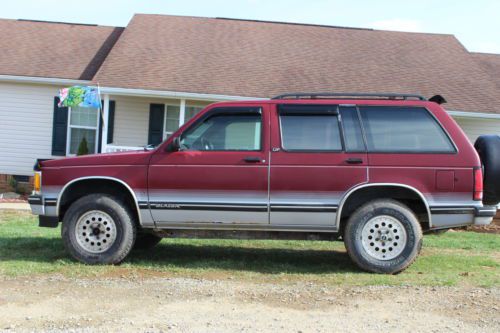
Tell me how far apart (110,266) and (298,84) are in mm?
9031

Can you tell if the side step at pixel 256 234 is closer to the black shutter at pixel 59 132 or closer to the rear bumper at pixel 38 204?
the rear bumper at pixel 38 204

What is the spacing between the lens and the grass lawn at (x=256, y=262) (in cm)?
598

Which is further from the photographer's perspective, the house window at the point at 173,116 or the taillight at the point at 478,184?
the house window at the point at 173,116

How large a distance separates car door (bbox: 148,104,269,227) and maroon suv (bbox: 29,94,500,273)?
0.01m

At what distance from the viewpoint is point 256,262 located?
6848mm

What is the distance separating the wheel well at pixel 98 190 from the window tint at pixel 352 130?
2.61 m

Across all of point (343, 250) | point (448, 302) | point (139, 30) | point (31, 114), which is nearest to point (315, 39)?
point (139, 30)

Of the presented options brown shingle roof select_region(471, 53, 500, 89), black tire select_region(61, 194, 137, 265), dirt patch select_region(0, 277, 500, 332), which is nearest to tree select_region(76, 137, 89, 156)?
black tire select_region(61, 194, 137, 265)

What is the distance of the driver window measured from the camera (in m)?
6.30

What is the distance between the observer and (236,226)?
6.25m

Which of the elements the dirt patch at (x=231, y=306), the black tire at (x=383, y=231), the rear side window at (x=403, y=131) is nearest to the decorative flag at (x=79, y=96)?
the dirt patch at (x=231, y=306)

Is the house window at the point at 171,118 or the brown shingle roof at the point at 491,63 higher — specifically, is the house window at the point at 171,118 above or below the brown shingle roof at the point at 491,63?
below

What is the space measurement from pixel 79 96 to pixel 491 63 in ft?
41.9

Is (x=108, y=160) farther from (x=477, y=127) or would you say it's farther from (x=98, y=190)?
(x=477, y=127)
